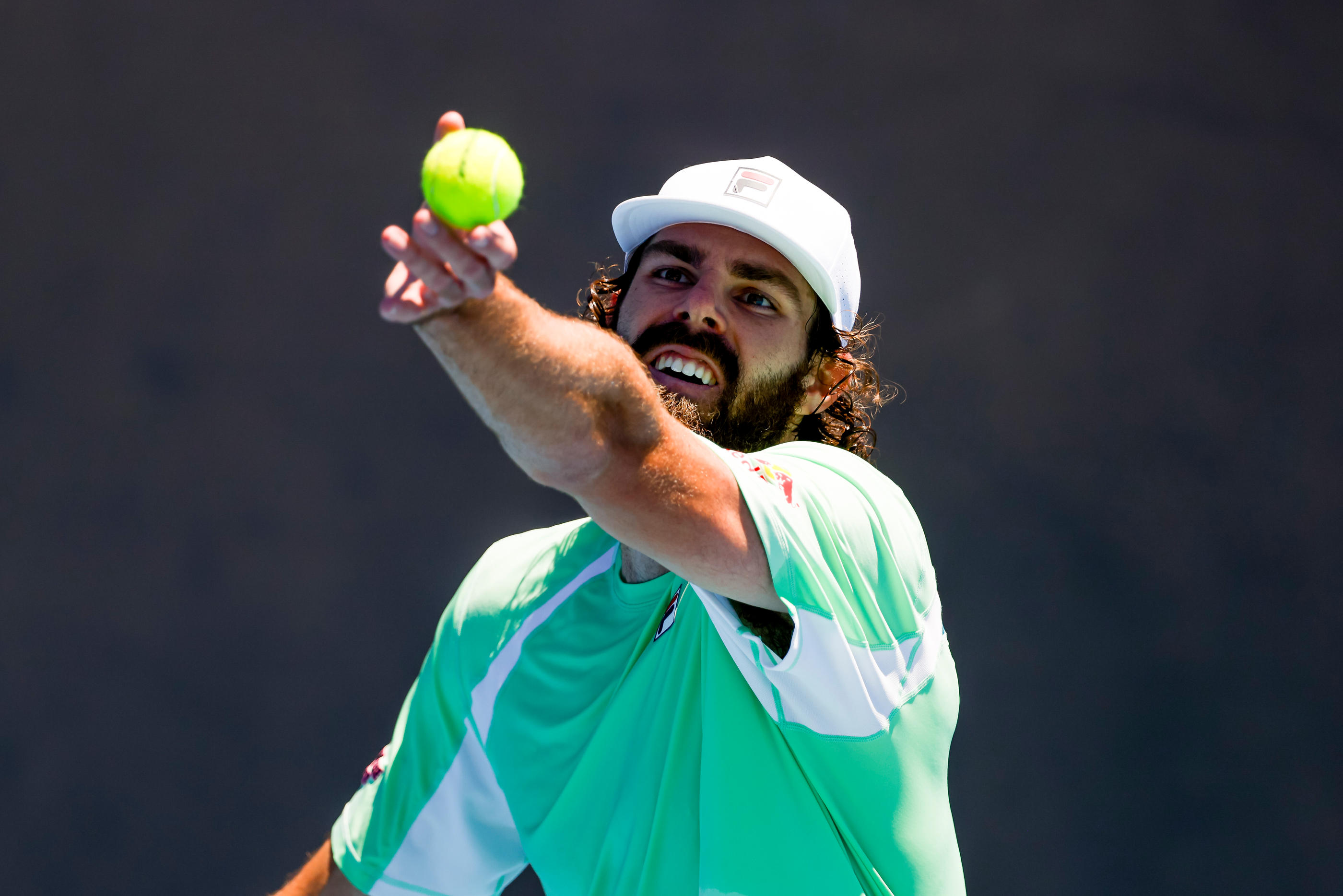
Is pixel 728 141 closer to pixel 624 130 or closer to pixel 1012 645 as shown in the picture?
pixel 624 130

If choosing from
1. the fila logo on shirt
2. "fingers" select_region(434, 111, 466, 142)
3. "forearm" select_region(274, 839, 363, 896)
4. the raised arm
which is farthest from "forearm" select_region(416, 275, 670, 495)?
"forearm" select_region(274, 839, 363, 896)

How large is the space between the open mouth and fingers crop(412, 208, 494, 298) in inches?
27.2

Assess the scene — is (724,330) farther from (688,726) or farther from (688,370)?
(688,726)

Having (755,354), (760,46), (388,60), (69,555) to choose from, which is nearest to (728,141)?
(760,46)

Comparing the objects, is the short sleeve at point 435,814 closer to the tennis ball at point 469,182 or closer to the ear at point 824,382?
the ear at point 824,382

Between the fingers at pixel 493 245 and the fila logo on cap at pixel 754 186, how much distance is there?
78cm

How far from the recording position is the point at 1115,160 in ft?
9.62

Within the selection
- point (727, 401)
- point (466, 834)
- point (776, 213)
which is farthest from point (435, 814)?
point (776, 213)

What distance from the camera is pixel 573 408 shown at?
87 centimetres

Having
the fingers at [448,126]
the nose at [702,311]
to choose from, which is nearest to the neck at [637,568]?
the nose at [702,311]

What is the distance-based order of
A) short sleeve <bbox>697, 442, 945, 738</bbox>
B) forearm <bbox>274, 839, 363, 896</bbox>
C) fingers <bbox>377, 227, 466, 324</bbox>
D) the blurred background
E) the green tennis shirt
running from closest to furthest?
1. fingers <bbox>377, 227, 466, 324</bbox>
2. short sleeve <bbox>697, 442, 945, 738</bbox>
3. the green tennis shirt
4. forearm <bbox>274, 839, 363, 896</bbox>
5. the blurred background

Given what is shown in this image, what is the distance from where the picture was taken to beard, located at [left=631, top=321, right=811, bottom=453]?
4.83 ft

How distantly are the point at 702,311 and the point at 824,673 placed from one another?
577mm

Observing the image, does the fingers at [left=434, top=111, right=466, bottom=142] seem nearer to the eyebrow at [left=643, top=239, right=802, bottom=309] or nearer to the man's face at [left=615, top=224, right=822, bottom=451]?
the man's face at [left=615, top=224, right=822, bottom=451]
